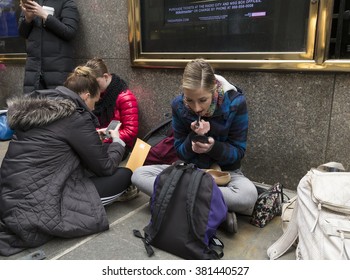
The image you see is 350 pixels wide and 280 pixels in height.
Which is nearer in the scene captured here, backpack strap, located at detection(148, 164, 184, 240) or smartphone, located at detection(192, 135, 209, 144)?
backpack strap, located at detection(148, 164, 184, 240)

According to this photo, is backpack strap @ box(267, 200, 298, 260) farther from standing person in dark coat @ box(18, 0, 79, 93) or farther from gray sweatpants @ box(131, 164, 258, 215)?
standing person in dark coat @ box(18, 0, 79, 93)

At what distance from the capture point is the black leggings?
8.68 feet

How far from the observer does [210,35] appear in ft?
11.3

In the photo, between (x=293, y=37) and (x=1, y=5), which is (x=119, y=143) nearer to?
(x=293, y=37)

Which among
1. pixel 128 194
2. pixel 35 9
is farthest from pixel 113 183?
pixel 35 9

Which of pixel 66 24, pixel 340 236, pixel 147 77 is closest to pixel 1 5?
pixel 66 24

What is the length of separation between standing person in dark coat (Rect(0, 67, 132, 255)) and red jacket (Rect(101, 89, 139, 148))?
52.8 inches

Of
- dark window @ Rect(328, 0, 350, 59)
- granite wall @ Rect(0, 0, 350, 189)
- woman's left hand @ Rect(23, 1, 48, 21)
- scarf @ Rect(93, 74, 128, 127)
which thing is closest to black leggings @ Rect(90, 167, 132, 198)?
scarf @ Rect(93, 74, 128, 127)

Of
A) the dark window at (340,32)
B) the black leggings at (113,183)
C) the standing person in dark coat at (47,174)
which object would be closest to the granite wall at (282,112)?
the dark window at (340,32)

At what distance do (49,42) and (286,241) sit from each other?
11.9 ft

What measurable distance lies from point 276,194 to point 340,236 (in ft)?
2.99

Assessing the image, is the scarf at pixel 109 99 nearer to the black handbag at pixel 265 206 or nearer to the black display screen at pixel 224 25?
the black display screen at pixel 224 25

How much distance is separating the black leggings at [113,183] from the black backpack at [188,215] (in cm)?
61

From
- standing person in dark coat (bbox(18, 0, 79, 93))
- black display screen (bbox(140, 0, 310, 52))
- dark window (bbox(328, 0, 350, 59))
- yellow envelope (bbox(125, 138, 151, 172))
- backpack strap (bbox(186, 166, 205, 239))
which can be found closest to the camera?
backpack strap (bbox(186, 166, 205, 239))
